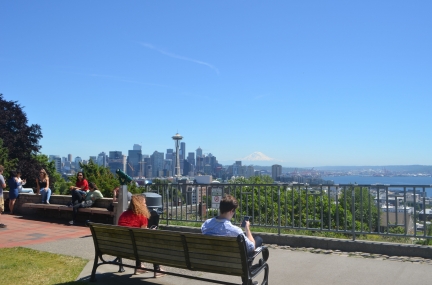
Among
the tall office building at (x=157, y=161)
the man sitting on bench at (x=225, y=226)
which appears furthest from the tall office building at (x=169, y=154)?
the man sitting on bench at (x=225, y=226)

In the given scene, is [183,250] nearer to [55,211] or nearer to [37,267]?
[37,267]

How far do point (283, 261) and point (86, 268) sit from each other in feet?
10.9

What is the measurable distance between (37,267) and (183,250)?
3.07 metres

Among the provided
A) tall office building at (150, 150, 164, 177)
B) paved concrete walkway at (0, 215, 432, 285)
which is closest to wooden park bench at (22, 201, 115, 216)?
paved concrete walkway at (0, 215, 432, 285)

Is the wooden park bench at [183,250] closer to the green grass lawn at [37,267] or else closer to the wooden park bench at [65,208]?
the green grass lawn at [37,267]

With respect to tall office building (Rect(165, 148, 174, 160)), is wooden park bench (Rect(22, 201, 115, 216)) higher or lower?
lower

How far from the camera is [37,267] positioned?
7.68 m

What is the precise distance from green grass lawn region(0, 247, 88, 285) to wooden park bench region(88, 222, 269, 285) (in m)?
0.69

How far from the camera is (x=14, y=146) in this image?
1633 inches

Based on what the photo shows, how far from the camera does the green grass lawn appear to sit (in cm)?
690

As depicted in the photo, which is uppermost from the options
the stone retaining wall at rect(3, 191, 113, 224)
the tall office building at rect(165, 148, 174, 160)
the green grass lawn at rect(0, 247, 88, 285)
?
the tall office building at rect(165, 148, 174, 160)

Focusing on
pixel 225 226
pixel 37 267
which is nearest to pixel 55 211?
pixel 37 267

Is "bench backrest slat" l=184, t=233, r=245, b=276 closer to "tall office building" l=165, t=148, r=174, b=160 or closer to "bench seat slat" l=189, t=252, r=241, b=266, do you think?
"bench seat slat" l=189, t=252, r=241, b=266

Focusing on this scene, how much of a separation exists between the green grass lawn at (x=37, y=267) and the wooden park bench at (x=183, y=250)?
0.69m
